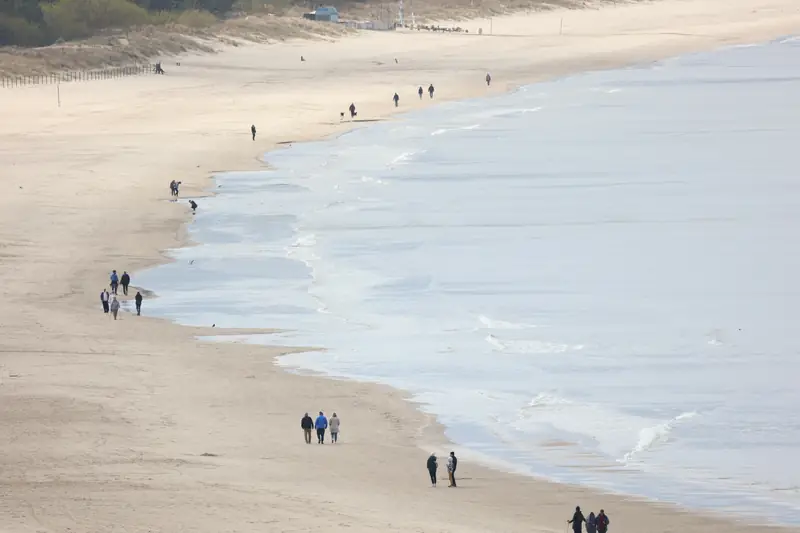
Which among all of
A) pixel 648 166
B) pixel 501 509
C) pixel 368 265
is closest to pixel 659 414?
pixel 501 509

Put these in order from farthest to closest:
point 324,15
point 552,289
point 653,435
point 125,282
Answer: point 324,15 → point 552,289 → point 125,282 → point 653,435

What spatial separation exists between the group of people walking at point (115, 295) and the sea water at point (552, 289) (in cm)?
72

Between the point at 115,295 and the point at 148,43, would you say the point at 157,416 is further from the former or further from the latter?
the point at 148,43

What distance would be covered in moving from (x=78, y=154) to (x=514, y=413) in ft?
106

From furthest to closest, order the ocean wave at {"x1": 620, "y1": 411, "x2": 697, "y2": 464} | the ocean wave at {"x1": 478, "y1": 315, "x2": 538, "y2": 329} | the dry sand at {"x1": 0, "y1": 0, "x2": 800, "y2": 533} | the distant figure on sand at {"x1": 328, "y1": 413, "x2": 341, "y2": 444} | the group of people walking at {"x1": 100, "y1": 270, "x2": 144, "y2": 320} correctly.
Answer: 1. the group of people walking at {"x1": 100, "y1": 270, "x2": 144, "y2": 320}
2. the ocean wave at {"x1": 478, "y1": 315, "x2": 538, "y2": 329}
3. the distant figure on sand at {"x1": 328, "y1": 413, "x2": 341, "y2": 444}
4. the ocean wave at {"x1": 620, "y1": 411, "x2": 697, "y2": 464}
5. the dry sand at {"x1": 0, "y1": 0, "x2": 800, "y2": 533}

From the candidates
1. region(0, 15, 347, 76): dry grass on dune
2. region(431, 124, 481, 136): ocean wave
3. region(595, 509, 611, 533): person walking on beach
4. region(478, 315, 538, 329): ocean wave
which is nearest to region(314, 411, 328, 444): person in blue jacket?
region(595, 509, 611, 533): person walking on beach

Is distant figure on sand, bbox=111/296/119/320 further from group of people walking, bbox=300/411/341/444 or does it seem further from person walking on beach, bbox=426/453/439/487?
person walking on beach, bbox=426/453/439/487

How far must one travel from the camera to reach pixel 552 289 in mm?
31000

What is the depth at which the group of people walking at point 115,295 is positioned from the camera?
28250 millimetres

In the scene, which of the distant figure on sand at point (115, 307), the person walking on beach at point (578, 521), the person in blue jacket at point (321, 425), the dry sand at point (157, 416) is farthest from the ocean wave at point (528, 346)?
the person walking on beach at point (578, 521)

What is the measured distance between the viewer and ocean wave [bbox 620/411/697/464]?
67.7ft

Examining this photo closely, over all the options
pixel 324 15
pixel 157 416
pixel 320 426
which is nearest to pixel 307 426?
pixel 320 426

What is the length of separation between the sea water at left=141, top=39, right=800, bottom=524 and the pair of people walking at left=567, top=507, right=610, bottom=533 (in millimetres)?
2256

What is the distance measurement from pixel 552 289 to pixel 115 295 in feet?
29.6
